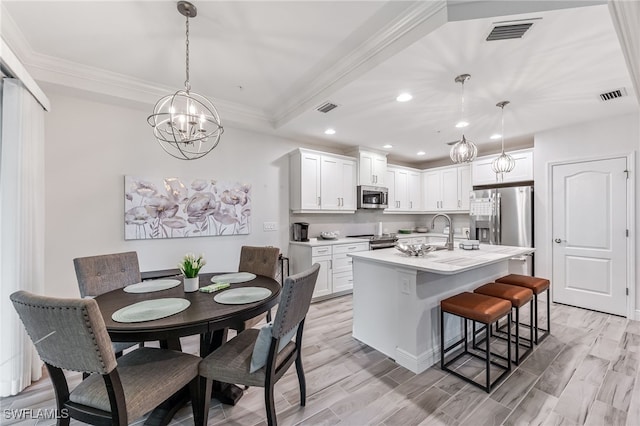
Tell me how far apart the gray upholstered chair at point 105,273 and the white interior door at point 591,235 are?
214 inches

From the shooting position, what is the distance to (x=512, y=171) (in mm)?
4539


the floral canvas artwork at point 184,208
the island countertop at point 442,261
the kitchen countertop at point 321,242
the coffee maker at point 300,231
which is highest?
the floral canvas artwork at point 184,208

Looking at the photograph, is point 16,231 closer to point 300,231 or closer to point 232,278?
point 232,278

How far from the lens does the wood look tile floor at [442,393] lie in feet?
5.82

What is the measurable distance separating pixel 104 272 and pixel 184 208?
4.64ft

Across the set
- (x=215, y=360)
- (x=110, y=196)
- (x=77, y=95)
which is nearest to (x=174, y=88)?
(x=77, y=95)

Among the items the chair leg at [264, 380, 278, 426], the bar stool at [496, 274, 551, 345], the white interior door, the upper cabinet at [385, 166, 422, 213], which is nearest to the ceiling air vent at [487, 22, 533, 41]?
the bar stool at [496, 274, 551, 345]

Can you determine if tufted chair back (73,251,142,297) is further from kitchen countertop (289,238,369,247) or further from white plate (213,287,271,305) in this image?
kitchen countertop (289,238,369,247)

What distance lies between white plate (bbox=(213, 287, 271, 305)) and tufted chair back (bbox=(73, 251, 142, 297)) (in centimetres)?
108

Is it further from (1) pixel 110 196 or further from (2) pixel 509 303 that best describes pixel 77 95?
(2) pixel 509 303

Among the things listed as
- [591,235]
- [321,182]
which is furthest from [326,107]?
[591,235]

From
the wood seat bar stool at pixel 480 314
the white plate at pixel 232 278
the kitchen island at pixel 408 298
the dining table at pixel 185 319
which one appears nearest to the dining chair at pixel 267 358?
the dining table at pixel 185 319

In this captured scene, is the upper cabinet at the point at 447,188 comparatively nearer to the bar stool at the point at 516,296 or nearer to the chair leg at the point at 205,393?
the bar stool at the point at 516,296

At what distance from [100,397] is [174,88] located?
3.15 m
